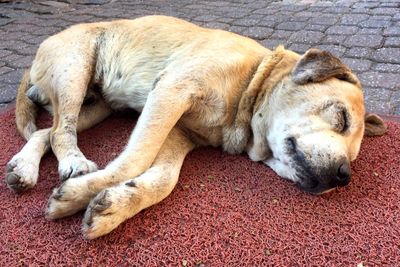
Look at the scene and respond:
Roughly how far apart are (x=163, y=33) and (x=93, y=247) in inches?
87.6

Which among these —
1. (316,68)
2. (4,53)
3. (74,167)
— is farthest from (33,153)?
(4,53)

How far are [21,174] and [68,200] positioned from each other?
0.56 metres

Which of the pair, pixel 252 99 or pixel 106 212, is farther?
pixel 252 99

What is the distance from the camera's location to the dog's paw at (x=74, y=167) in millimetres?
3113

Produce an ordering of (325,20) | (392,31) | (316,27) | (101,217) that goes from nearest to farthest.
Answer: (101,217), (392,31), (316,27), (325,20)

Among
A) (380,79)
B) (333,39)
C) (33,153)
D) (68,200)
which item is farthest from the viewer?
(333,39)

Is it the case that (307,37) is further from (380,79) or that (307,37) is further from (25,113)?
(25,113)

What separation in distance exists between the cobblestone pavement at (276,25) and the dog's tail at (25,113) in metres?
0.63

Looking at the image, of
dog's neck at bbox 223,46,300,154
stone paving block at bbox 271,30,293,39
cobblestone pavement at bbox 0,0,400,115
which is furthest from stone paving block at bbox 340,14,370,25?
dog's neck at bbox 223,46,300,154

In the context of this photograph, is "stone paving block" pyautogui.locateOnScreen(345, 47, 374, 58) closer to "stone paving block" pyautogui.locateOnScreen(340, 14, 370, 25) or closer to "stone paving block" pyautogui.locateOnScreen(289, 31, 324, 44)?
"stone paving block" pyautogui.locateOnScreen(289, 31, 324, 44)

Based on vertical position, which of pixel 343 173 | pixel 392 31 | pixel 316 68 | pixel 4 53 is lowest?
pixel 4 53

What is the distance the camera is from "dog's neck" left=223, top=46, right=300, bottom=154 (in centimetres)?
350

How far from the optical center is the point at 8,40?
6.41 metres

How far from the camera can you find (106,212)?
2607 mm
